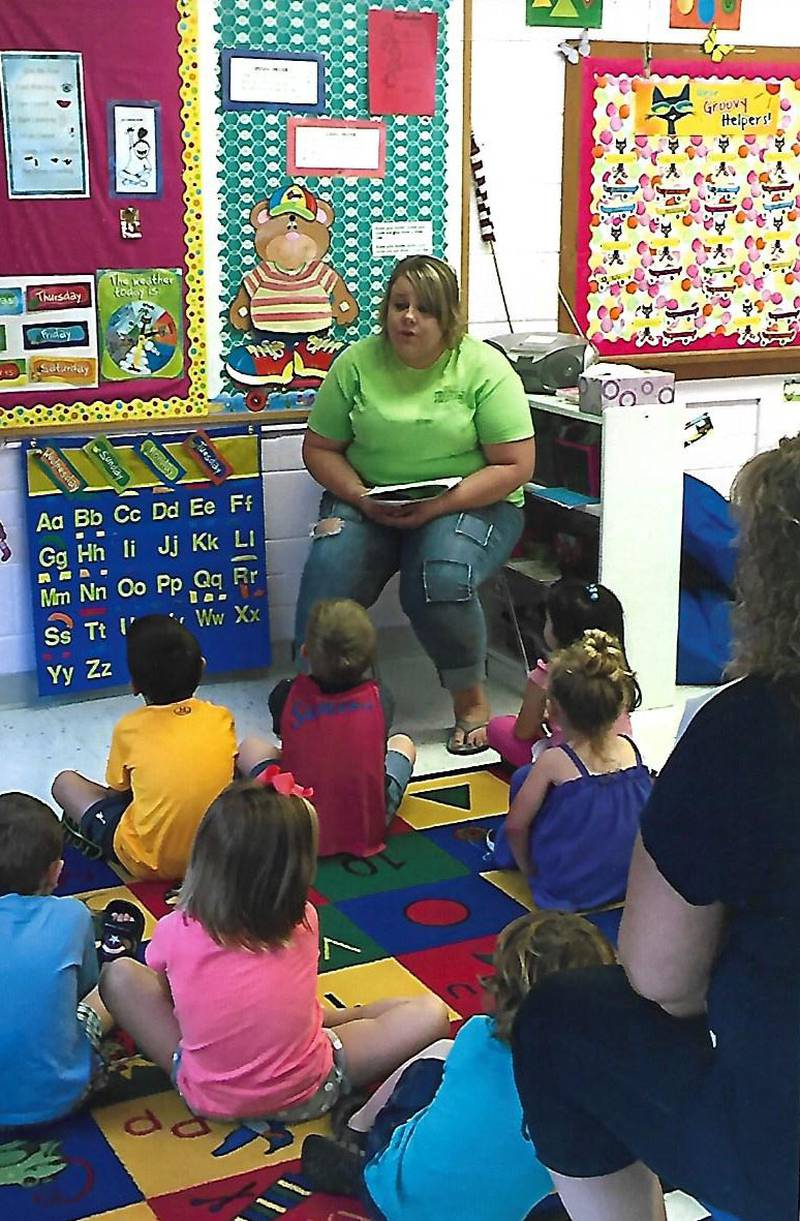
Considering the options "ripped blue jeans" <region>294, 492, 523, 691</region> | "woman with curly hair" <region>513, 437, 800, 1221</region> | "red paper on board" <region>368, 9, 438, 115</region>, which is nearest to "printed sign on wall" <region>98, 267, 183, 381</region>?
"ripped blue jeans" <region>294, 492, 523, 691</region>

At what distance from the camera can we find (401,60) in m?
4.00

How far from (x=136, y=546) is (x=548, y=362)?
1.21 meters

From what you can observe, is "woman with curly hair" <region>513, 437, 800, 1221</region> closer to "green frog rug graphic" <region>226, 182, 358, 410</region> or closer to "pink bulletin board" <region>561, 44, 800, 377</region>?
"green frog rug graphic" <region>226, 182, 358, 410</region>

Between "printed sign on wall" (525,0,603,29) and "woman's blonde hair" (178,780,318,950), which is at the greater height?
"printed sign on wall" (525,0,603,29)

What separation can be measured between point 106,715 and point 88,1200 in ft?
6.64

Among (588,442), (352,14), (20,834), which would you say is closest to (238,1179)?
(20,834)

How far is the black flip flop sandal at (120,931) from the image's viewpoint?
2348mm

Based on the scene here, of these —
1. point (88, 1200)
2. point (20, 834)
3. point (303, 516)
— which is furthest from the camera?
point (303, 516)

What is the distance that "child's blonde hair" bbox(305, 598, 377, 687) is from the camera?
9.66 ft

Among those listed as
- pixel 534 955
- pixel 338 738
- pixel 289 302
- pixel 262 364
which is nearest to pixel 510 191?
pixel 289 302

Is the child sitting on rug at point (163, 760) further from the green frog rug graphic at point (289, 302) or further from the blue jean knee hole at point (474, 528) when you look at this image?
the green frog rug graphic at point (289, 302)

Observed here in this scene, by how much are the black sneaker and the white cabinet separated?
2042 mm

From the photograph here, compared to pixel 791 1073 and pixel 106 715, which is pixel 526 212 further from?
pixel 791 1073

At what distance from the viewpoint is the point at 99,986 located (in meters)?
2.15
